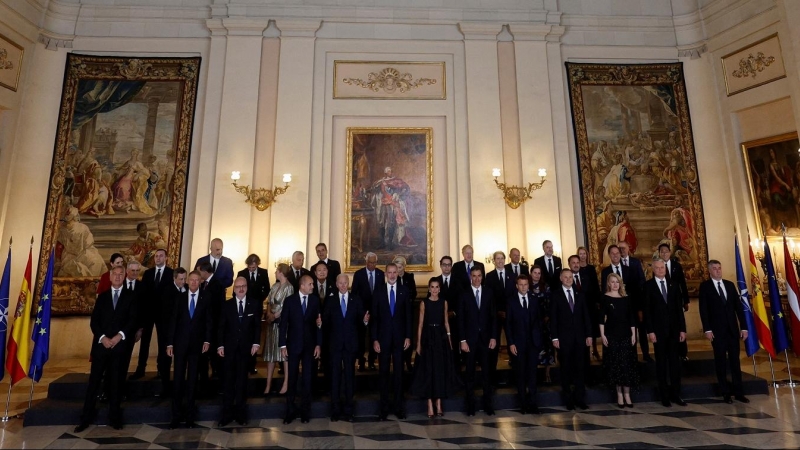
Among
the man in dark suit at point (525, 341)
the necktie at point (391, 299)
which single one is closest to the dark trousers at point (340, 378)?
the necktie at point (391, 299)

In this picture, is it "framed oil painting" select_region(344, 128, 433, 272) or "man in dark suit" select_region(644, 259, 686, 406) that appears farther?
"framed oil painting" select_region(344, 128, 433, 272)

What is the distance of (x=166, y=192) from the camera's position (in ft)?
29.8

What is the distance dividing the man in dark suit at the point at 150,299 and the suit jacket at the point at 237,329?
1082 millimetres

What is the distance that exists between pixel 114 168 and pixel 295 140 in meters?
3.75

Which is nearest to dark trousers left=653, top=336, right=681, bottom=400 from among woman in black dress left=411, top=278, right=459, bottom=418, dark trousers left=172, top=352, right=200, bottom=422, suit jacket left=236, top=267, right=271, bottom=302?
woman in black dress left=411, top=278, right=459, bottom=418

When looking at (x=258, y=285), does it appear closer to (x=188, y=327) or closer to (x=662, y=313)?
(x=188, y=327)

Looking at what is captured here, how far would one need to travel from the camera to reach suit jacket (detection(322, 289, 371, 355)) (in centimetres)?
532

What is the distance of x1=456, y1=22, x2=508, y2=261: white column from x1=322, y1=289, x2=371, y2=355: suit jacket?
13.1 ft

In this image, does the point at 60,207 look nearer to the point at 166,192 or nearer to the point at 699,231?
the point at 166,192

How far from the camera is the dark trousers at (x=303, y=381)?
5203 millimetres

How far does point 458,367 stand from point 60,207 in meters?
8.31

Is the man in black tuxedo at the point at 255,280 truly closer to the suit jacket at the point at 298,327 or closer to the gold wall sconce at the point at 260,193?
the suit jacket at the point at 298,327

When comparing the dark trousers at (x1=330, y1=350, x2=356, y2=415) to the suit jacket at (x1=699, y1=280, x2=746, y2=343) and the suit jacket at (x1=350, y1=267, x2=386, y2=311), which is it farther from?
the suit jacket at (x1=699, y1=280, x2=746, y2=343)

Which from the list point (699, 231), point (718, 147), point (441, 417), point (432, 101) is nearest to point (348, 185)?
point (432, 101)
